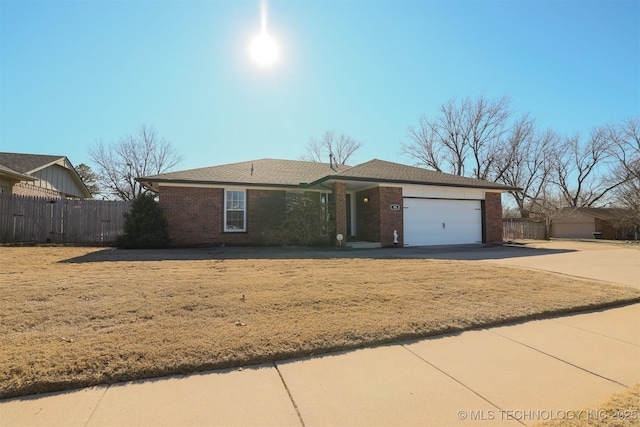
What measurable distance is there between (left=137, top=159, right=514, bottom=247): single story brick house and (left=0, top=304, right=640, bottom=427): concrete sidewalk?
31.5ft

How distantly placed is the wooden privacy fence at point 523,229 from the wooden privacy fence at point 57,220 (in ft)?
74.0

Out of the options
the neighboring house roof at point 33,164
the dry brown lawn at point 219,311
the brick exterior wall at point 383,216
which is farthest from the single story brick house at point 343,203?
the neighboring house roof at point 33,164

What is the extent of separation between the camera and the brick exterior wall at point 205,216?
12609mm

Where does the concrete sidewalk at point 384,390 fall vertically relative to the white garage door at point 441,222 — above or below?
below

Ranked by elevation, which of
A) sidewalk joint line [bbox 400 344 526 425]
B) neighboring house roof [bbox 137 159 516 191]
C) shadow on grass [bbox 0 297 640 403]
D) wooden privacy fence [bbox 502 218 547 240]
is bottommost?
sidewalk joint line [bbox 400 344 526 425]

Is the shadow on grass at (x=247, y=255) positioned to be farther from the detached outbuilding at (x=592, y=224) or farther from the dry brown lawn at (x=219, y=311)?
the detached outbuilding at (x=592, y=224)

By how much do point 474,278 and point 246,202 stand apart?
373 inches

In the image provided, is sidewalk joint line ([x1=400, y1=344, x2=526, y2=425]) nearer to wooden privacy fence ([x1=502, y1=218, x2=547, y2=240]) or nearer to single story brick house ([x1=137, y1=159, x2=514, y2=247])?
single story brick house ([x1=137, y1=159, x2=514, y2=247])

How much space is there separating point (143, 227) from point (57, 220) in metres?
4.83

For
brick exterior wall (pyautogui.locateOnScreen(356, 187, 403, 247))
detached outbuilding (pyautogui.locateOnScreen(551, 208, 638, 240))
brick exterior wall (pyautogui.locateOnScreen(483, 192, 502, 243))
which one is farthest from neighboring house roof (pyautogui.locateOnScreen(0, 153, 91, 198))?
detached outbuilding (pyautogui.locateOnScreen(551, 208, 638, 240))

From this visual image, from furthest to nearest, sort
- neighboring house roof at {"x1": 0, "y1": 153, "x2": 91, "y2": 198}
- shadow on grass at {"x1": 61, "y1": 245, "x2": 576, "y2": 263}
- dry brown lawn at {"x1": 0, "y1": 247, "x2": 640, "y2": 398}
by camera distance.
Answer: neighboring house roof at {"x1": 0, "y1": 153, "x2": 91, "y2": 198} < shadow on grass at {"x1": 61, "y1": 245, "x2": 576, "y2": 263} < dry brown lawn at {"x1": 0, "y1": 247, "x2": 640, "y2": 398}

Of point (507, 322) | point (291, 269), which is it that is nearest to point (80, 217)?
point (291, 269)

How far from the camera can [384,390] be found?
2490 millimetres

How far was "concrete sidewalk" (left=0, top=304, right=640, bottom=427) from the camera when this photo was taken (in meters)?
2.12
